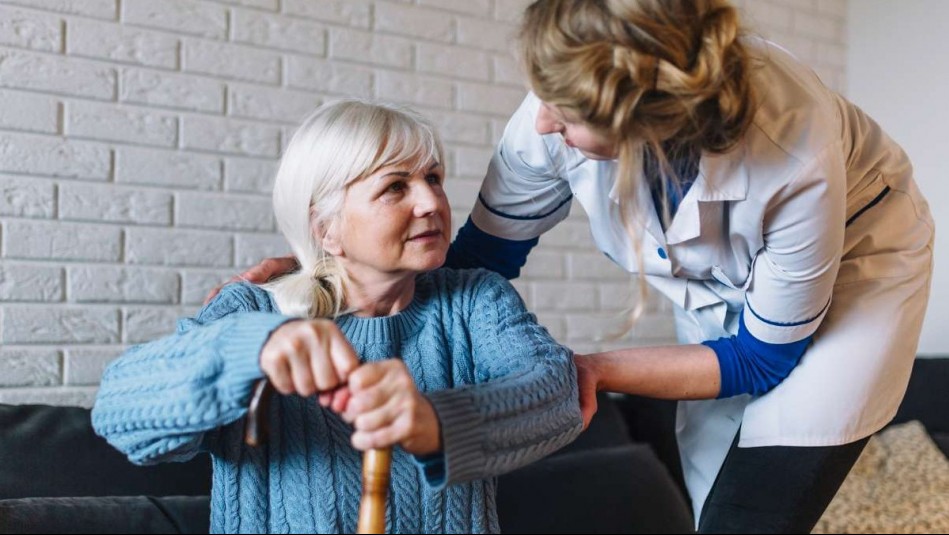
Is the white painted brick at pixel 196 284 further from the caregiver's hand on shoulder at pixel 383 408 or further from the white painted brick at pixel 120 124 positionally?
the caregiver's hand on shoulder at pixel 383 408

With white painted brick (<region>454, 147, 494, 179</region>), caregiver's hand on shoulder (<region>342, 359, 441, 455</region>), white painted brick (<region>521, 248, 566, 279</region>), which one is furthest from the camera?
white painted brick (<region>521, 248, 566, 279</region>)

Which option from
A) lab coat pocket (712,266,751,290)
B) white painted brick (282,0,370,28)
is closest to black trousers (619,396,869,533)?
lab coat pocket (712,266,751,290)

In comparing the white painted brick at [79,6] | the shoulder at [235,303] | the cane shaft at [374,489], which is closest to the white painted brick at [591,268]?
the white painted brick at [79,6]

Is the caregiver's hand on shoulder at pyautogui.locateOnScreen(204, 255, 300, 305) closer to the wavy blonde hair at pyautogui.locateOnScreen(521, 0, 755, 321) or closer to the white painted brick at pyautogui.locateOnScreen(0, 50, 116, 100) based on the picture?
the wavy blonde hair at pyautogui.locateOnScreen(521, 0, 755, 321)

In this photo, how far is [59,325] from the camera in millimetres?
2016

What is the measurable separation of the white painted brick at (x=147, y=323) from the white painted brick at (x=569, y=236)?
42.4 inches

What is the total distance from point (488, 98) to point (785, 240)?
1.44 m

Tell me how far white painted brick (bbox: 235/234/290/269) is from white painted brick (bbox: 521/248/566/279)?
0.73 metres

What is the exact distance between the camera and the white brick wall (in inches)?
77.9

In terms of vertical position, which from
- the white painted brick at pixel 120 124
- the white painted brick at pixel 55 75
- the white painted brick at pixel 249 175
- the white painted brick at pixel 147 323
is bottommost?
the white painted brick at pixel 147 323

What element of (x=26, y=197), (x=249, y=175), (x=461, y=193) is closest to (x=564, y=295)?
(x=461, y=193)

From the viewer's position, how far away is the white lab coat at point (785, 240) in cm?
127

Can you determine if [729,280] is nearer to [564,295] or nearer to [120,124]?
[564,295]

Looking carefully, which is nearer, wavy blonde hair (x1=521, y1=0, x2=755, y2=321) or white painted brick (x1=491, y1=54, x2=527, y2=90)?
Answer: wavy blonde hair (x1=521, y1=0, x2=755, y2=321)
